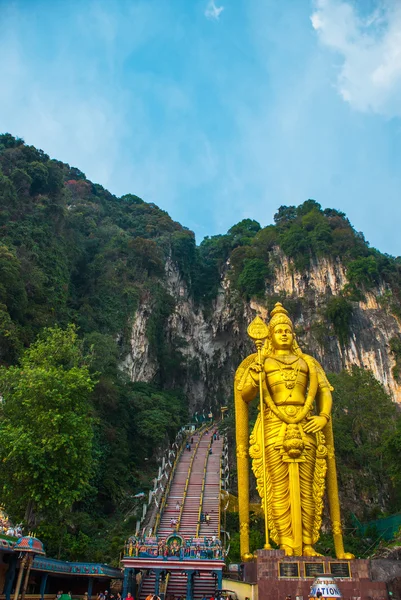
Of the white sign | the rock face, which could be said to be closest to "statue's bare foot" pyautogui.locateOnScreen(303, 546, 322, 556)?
the white sign

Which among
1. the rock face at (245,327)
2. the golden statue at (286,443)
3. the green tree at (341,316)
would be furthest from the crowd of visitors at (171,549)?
the green tree at (341,316)

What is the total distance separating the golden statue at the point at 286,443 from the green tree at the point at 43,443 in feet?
11.3

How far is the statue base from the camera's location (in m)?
5.87

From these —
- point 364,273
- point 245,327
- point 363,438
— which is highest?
point 364,273

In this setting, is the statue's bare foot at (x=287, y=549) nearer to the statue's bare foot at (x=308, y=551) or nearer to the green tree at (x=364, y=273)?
the statue's bare foot at (x=308, y=551)

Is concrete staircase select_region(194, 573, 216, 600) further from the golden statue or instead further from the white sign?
the white sign

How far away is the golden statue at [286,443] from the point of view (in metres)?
6.89

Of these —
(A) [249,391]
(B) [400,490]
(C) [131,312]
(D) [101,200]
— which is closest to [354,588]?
(A) [249,391]

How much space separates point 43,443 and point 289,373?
16.0 ft

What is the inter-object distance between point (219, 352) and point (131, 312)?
9749 mm

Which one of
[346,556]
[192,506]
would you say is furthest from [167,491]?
[346,556]

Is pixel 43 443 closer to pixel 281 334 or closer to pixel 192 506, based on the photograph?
pixel 281 334

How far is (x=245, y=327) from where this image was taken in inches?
1096

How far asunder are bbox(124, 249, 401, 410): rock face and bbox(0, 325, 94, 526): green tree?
1345cm
